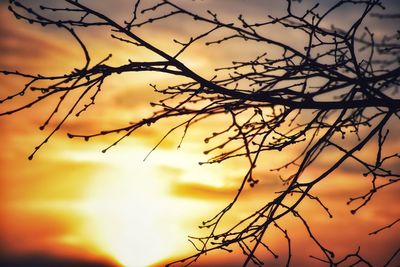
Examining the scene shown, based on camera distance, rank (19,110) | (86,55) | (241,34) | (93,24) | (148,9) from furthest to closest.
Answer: (241,34), (148,9), (93,24), (19,110), (86,55)

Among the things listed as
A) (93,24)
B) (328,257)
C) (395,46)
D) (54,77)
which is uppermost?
(395,46)

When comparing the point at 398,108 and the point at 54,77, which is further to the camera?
the point at 398,108

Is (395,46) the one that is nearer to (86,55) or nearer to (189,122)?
(189,122)

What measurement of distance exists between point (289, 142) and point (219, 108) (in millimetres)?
833

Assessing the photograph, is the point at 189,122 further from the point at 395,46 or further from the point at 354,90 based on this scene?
the point at 395,46

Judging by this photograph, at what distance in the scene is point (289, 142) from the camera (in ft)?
11.7

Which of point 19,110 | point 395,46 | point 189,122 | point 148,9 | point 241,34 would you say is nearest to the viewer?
point 19,110

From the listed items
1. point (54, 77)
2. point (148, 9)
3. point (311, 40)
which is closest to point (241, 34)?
point (311, 40)

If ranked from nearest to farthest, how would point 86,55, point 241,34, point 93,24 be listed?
point 86,55 → point 93,24 → point 241,34

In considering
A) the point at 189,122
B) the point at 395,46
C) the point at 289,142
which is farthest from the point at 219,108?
the point at 395,46

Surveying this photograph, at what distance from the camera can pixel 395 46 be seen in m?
4.58

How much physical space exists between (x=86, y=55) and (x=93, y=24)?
0.71 metres

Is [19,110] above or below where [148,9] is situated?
below

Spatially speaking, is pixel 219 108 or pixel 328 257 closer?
pixel 219 108
